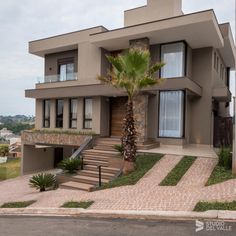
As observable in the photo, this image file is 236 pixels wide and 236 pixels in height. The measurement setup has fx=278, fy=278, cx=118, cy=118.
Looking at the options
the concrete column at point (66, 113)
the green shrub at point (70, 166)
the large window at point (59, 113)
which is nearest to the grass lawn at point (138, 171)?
A: the green shrub at point (70, 166)

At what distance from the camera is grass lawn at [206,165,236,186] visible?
1023 centimetres

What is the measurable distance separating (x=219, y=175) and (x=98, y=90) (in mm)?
10387

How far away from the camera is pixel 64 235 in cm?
640

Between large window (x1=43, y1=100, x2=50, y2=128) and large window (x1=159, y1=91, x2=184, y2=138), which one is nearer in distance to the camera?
large window (x1=159, y1=91, x2=184, y2=138)

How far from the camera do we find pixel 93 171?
13.7 meters

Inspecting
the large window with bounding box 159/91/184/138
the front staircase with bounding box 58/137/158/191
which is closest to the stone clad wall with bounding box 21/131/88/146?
the front staircase with bounding box 58/137/158/191

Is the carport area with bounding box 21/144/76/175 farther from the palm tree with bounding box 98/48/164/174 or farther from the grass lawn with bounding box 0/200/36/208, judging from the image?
the grass lawn with bounding box 0/200/36/208

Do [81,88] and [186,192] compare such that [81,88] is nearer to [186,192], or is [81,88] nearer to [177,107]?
[177,107]

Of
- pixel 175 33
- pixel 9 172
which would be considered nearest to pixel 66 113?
pixel 9 172

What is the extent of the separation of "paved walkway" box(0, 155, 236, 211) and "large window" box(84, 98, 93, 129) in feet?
27.8

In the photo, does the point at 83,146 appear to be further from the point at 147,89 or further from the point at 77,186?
the point at 147,89

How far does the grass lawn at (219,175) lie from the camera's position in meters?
10.2

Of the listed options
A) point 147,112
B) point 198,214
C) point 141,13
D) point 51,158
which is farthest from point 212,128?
point 51,158

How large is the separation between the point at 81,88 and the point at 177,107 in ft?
22.0
